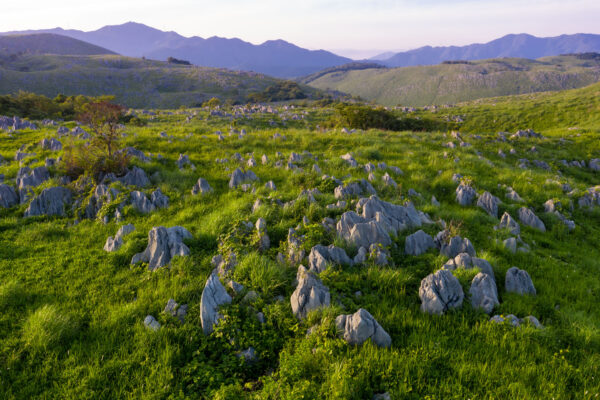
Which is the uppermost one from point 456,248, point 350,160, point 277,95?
point 277,95

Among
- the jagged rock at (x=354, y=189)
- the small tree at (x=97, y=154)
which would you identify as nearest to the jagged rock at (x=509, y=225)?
the jagged rock at (x=354, y=189)

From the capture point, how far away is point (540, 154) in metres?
18.2

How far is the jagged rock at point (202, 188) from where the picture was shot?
1009cm

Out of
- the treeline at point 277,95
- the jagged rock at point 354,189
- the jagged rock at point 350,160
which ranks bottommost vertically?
the jagged rock at point 354,189

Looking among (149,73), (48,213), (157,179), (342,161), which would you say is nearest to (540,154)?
(342,161)

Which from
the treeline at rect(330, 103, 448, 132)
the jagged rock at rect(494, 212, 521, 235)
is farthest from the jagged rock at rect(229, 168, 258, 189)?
the treeline at rect(330, 103, 448, 132)

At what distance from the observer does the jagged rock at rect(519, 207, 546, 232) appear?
9000 mm

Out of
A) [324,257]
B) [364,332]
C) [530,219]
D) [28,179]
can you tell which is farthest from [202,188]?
[530,219]

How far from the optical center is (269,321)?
4.97 metres

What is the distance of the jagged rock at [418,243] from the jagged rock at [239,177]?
20.5ft

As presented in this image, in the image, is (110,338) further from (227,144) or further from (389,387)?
(227,144)

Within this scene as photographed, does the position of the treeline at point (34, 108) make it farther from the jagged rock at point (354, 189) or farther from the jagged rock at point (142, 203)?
the jagged rock at point (354, 189)

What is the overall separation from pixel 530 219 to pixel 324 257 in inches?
295

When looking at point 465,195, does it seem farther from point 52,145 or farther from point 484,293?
point 52,145
